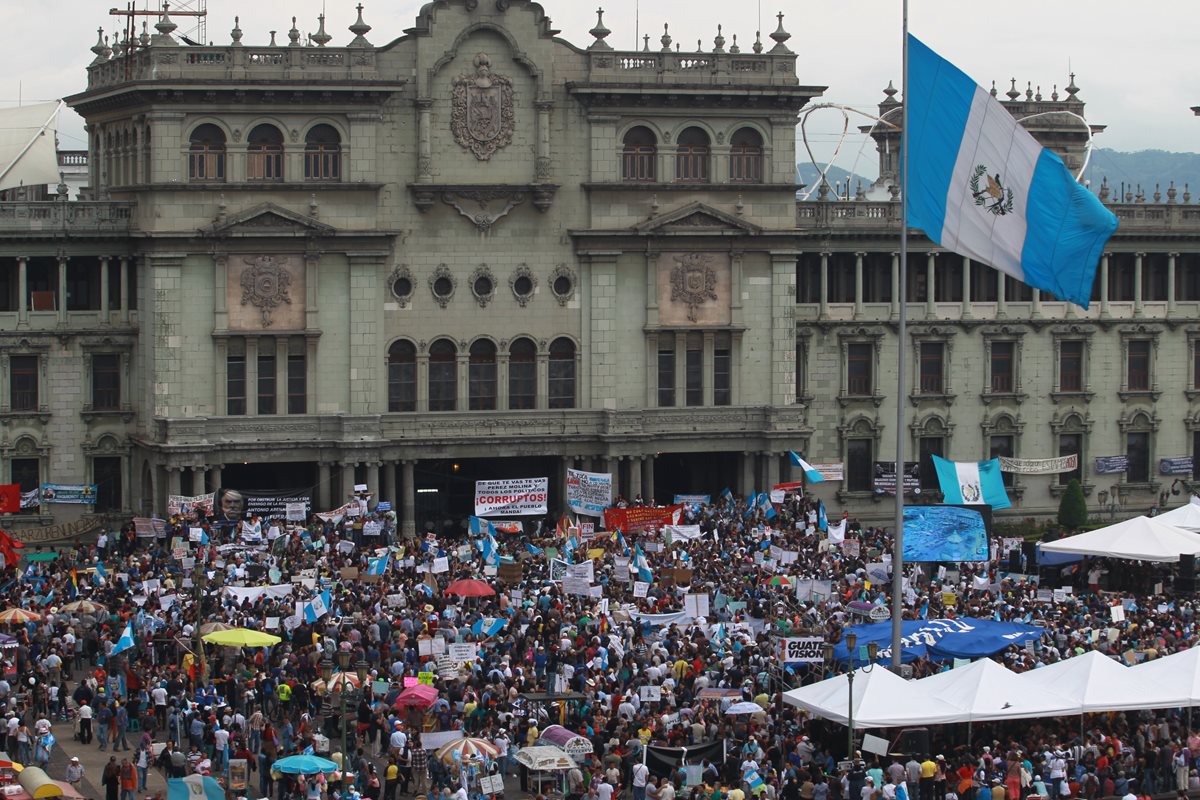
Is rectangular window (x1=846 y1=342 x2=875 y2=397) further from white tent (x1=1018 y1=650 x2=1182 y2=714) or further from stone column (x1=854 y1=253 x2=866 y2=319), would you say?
white tent (x1=1018 y1=650 x2=1182 y2=714)

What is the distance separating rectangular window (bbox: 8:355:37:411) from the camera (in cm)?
6888

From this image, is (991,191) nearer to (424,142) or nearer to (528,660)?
(528,660)

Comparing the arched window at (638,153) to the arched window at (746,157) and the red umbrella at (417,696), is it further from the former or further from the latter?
the red umbrella at (417,696)

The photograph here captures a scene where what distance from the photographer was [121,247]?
6912 centimetres

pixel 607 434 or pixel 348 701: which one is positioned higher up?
pixel 607 434

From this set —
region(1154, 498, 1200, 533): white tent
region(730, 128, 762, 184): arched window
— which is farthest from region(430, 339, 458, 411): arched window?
region(1154, 498, 1200, 533): white tent

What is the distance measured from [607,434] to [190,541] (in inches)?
589

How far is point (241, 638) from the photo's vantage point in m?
47.6

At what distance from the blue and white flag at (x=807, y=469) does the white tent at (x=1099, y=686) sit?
26.7 meters

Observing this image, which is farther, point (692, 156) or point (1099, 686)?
point (692, 156)

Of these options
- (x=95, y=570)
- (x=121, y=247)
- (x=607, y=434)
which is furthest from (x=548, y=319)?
(x=95, y=570)

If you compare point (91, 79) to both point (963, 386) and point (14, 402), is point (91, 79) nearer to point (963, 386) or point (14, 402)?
point (14, 402)

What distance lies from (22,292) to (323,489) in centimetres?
1083

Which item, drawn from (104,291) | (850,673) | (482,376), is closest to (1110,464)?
(482,376)
